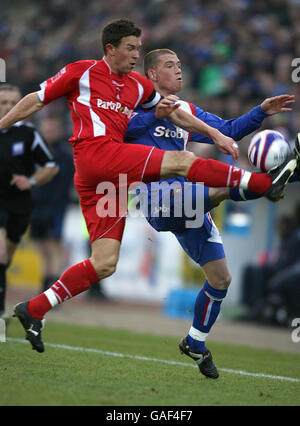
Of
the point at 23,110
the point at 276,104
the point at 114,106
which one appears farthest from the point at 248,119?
the point at 23,110

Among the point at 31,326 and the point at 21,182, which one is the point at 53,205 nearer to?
the point at 21,182

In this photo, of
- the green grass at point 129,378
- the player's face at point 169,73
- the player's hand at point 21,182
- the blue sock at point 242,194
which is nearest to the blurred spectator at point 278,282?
the green grass at point 129,378

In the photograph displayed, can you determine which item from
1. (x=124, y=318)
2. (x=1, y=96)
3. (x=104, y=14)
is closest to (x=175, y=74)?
(x=1, y=96)

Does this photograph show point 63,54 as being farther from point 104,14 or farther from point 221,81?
point 221,81

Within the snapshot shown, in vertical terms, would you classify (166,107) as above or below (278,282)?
above

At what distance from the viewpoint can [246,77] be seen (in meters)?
15.2

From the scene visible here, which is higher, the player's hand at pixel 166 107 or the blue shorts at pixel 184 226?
the player's hand at pixel 166 107

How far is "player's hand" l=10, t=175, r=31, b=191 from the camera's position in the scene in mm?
8297

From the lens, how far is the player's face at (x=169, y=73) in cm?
655

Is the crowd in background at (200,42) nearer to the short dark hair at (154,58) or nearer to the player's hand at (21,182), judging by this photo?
the player's hand at (21,182)

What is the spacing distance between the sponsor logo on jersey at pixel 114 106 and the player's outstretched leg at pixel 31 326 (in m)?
1.63

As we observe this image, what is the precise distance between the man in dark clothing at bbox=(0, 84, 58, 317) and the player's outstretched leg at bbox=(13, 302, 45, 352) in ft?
8.16

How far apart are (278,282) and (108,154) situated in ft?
20.7

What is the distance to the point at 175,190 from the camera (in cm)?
610
